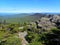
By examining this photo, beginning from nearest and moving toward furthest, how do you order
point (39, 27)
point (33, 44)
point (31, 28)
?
1. point (33, 44)
2. point (31, 28)
3. point (39, 27)

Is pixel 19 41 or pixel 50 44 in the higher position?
pixel 19 41

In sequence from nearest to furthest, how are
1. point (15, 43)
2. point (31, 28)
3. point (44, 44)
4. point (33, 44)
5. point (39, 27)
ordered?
1. point (15, 43)
2. point (33, 44)
3. point (44, 44)
4. point (31, 28)
5. point (39, 27)

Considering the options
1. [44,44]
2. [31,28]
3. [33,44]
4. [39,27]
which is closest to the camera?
[33,44]

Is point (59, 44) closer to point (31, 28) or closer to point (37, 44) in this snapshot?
point (37, 44)

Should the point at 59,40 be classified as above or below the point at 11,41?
below

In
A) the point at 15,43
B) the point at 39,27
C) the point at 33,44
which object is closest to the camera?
the point at 15,43

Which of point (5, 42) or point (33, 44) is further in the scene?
point (33, 44)

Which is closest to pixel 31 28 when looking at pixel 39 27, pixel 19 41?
pixel 39 27

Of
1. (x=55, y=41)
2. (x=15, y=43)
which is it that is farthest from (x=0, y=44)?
(x=55, y=41)

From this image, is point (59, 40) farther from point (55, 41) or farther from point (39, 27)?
point (39, 27)
